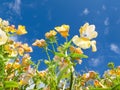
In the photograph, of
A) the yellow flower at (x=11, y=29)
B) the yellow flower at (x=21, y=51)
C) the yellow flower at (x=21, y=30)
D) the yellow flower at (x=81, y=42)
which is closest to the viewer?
the yellow flower at (x=81, y=42)

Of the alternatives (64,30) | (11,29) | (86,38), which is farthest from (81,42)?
(11,29)

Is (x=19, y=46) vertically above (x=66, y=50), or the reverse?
(x=19, y=46)

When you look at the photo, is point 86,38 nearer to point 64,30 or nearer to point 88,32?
point 88,32

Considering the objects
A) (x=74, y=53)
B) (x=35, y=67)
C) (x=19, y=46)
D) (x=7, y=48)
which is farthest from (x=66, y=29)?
(x=19, y=46)

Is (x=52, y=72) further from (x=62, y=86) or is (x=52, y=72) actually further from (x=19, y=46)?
(x=19, y=46)

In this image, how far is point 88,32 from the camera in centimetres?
184

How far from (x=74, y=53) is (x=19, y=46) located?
64.6 inches

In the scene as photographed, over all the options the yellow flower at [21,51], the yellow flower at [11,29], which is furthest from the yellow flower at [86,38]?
the yellow flower at [11,29]

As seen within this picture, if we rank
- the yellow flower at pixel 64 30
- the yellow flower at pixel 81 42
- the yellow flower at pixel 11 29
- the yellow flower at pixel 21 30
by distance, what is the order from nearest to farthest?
the yellow flower at pixel 81 42 < the yellow flower at pixel 64 30 < the yellow flower at pixel 11 29 < the yellow flower at pixel 21 30

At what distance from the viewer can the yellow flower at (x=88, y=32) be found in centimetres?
182

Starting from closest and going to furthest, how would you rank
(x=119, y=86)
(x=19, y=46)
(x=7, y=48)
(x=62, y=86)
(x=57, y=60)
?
(x=119, y=86)
(x=57, y=60)
(x=62, y=86)
(x=7, y=48)
(x=19, y=46)

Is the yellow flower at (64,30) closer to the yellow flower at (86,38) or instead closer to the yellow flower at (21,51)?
the yellow flower at (86,38)

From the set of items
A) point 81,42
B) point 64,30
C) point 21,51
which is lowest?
point 81,42

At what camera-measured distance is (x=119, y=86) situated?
4.36ft
